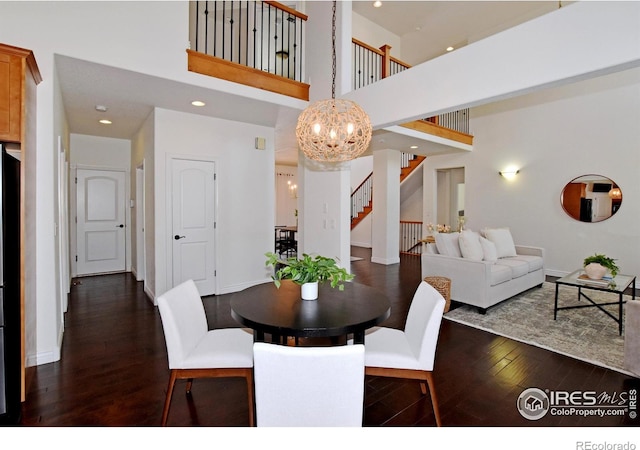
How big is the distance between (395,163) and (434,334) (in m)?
6.04

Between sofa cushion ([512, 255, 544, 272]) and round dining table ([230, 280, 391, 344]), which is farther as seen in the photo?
sofa cushion ([512, 255, 544, 272])

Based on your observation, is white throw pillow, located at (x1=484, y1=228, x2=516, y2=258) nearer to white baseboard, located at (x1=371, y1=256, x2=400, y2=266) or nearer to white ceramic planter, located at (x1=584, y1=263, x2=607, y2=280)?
white ceramic planter, located at (x1=584, y1=263, x2=607, y2=280)

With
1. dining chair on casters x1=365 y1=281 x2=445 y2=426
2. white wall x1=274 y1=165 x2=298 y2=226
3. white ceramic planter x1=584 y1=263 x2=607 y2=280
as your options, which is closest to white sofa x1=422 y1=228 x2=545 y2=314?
white ceramic planter x1=584 y1=263 x2=607 y2=280

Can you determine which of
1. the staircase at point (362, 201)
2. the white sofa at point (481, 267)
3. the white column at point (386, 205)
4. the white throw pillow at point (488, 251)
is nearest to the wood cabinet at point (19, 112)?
the white sofa at point (481, 267)

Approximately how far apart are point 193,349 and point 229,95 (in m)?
2.93

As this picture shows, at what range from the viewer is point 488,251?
4.61 meters

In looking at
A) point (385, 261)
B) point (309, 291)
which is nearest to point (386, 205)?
point (385, 261)

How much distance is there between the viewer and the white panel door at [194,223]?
4547 millimetres

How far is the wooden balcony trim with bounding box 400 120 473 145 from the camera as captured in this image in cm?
564

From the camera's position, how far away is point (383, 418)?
6.88 feet

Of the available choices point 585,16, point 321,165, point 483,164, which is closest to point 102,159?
point 321,165

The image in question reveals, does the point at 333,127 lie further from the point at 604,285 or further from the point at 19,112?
the point at 604,285

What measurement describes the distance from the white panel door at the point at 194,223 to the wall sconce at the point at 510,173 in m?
5.69

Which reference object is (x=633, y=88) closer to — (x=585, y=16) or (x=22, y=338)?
(x=585, y=16)
